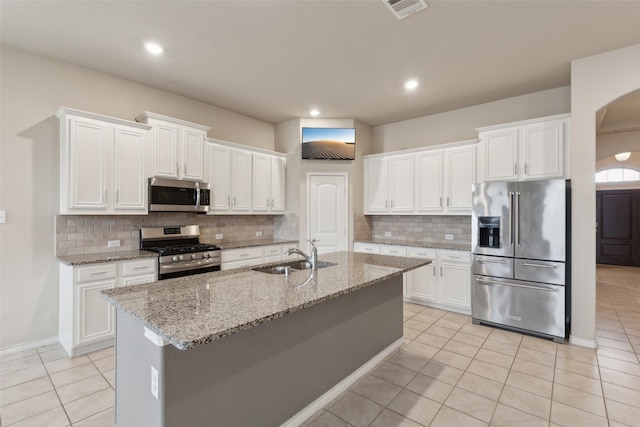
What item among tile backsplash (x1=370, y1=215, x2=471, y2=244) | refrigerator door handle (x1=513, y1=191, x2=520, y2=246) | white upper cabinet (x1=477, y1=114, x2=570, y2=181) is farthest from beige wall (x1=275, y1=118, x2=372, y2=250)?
refrigerator door handle (x1=513, y1=191, x2=520, y2=246)

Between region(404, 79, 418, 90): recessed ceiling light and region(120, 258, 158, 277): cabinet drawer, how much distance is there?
3.61 metres

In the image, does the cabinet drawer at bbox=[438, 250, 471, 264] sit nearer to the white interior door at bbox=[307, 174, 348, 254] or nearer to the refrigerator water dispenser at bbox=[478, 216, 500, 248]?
the refrigerator water dispenser at bbox=[478, 216, 500, 248]

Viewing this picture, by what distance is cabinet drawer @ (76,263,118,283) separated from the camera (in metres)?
2.90

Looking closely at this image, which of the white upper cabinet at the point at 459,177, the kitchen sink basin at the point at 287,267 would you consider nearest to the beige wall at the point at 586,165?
the white upper cabinet at the point at 459,177

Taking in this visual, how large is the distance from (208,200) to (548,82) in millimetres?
4507

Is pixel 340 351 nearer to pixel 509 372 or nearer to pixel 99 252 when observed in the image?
pixel 509 372

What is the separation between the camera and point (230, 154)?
4.54 meters

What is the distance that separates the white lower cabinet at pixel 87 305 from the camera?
290cm

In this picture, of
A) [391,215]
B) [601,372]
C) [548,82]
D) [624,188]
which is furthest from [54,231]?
[624,188]

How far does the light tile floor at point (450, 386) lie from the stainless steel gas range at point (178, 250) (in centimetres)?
97

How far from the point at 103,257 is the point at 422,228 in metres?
4.37

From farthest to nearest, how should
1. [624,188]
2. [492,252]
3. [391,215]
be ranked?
[624,188] < [391,215] < [492,252]

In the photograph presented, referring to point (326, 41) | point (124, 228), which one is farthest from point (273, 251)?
point (326, 41)

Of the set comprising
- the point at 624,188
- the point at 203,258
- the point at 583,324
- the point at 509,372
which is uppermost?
the point at 624,188
